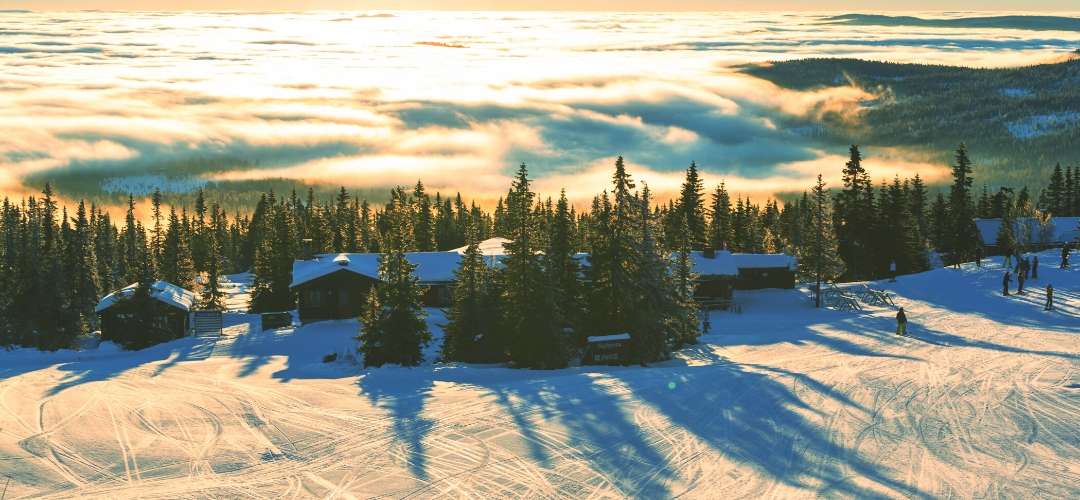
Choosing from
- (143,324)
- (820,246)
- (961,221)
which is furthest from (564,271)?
(961,221)

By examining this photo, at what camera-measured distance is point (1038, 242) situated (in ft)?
280

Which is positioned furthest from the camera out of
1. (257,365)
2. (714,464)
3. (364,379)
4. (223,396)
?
(257,365)

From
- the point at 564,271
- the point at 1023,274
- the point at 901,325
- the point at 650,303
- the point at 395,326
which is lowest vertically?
the point at 901,325

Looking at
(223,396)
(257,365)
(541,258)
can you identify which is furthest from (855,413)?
(257,365)

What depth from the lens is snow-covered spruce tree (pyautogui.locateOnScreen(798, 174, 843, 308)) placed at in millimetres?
60562

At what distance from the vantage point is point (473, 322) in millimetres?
39438

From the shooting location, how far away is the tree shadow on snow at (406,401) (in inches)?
900

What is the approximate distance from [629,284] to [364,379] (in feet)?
39.5

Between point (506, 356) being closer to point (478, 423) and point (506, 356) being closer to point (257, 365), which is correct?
point (257, 365)

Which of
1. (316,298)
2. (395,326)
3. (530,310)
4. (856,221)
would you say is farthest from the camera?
(856,221)

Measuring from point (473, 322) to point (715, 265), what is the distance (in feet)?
90.5

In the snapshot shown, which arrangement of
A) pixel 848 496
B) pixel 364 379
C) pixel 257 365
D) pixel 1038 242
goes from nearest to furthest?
pixel 848 496 < pixel 364 379 < pixel 257 365 < pixel 1038 242

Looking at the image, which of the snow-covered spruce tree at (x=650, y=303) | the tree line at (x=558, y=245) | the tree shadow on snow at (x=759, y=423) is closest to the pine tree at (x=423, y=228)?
the tree line at (x=558, y=245)

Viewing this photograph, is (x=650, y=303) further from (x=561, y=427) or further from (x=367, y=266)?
(x=367, y=266)
